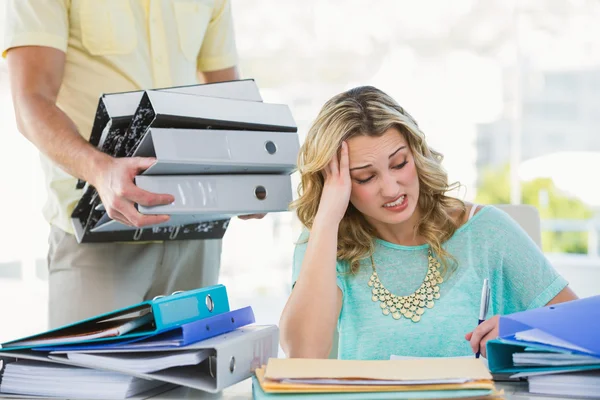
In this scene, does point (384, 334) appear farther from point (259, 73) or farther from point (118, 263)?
point (259, 73)

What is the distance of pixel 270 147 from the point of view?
142cm

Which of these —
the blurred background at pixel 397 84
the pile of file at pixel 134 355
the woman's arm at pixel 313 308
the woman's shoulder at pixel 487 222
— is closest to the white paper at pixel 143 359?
the pile of file at pixel 134 355

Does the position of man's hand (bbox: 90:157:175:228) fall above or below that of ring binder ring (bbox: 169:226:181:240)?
above

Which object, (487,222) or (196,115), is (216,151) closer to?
(196,115)

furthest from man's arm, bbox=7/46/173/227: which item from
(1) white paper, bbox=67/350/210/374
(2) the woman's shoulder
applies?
(2) the woman's shoulder

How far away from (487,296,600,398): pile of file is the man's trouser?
99cm

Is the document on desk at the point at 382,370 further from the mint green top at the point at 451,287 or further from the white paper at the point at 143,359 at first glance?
the mint green top at the point at 451,287

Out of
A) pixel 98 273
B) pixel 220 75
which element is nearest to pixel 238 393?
pixel 98 273

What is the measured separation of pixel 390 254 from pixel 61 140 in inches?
30.3

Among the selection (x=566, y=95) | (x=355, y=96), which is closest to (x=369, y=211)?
(x=355, y=96)

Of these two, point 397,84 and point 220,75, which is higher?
point 397,84

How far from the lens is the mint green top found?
1.57 meters

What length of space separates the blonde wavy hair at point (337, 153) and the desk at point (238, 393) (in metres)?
0.58

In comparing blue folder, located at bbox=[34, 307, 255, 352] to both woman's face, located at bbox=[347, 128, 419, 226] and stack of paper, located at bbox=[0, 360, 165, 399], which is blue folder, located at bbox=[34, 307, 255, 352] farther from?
woman's face, located at bbox=[347, 128, 419, 226]
